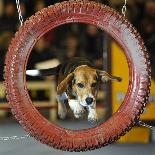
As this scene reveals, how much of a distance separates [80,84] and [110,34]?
349mm

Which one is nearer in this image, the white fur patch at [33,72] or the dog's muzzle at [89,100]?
the dog's muzzle at [89,100]

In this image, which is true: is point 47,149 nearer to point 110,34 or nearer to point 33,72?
point 33,72

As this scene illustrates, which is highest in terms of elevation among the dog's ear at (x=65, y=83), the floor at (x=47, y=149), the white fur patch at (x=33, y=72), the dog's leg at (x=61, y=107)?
the white fur patch at (x=33, y=72)

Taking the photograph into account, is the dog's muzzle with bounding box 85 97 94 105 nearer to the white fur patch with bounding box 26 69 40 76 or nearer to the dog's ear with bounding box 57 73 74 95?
the dog's ear with bounding box 57 73 74 95

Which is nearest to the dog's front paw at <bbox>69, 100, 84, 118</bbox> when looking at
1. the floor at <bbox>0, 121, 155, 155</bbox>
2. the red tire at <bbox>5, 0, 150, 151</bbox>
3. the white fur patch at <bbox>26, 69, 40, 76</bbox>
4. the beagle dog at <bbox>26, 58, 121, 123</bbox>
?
the beagle dog at <bbox>26, 58, 121, 123</bbox>

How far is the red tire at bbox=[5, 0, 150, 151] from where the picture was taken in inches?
113

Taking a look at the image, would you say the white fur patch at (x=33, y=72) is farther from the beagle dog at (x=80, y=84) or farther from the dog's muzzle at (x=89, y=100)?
the dog's muzzle at (x=89, y=100)

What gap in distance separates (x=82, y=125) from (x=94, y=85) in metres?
2.83

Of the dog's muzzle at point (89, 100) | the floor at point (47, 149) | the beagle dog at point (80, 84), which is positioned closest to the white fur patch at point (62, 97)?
the beagle dog at point (80, 84)

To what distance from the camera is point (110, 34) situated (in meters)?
2.95

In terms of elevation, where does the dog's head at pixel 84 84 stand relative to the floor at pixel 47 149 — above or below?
above

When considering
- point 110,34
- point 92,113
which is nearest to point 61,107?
Answer: point 92,113

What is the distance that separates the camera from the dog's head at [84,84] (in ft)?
9.11

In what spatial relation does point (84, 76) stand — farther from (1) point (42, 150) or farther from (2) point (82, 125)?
(2) point (82, 125)
